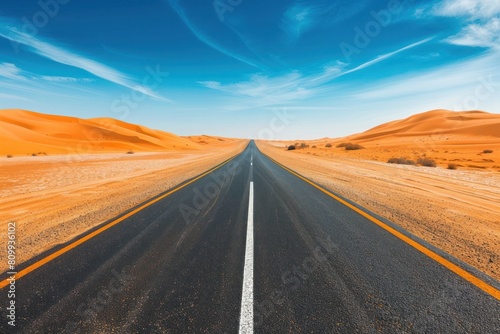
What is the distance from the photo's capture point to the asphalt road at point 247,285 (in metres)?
2.51

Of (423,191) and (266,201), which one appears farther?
(423,191)

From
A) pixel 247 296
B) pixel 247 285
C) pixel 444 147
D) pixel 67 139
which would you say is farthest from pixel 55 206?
→ pixel 67 139

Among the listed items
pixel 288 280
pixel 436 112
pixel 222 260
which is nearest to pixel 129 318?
pixel 222 260

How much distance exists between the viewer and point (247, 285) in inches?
124

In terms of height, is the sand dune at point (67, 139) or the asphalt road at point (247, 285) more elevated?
the sand dune at point (67, 139)

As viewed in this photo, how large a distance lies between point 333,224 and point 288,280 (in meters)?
2.67

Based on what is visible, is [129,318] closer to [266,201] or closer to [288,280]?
[288,280]

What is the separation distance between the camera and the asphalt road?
8.22 feet

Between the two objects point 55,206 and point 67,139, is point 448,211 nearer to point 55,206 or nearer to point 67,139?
point 55,206

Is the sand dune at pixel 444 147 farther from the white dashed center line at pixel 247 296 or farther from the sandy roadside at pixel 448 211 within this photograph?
the white dashed center line at pixel 247 296

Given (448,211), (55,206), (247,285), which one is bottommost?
(448,211)

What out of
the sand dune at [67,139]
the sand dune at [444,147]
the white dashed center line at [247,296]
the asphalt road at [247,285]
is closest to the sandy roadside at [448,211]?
the asphalt road at [247,285]

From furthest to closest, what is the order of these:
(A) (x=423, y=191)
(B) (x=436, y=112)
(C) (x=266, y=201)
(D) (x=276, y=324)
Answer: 1. (B) (x=436, y=112)
2. (A) (x=423, y=191)
3. (C) (x=266, y=201)
4. (D) (x=276, y=324)

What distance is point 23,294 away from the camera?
297 cm
